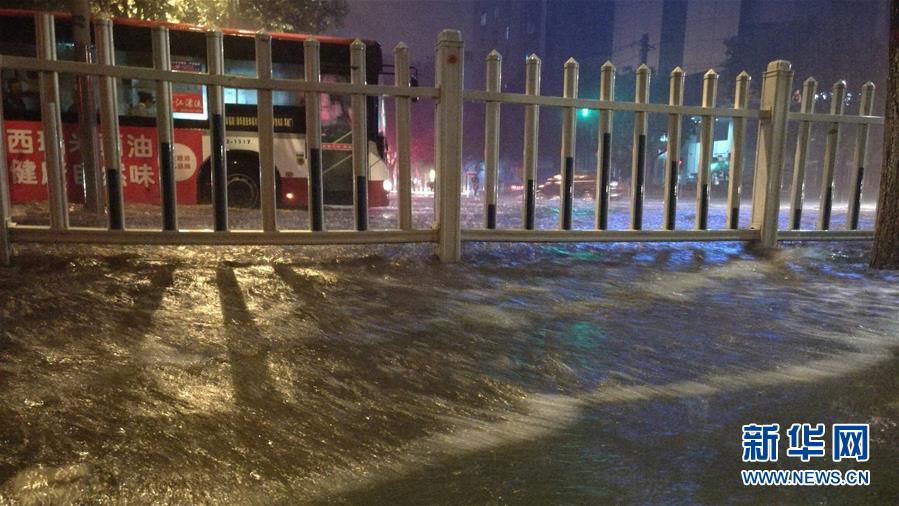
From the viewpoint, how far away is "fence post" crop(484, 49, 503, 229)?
517 centimetres

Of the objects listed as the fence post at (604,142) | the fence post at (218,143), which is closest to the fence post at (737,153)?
the fence post at (604,142)

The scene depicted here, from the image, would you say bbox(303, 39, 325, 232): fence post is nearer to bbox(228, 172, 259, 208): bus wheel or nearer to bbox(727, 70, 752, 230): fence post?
bbox(727, 70, 752, 230): fence post

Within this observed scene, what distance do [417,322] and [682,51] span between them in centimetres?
5547

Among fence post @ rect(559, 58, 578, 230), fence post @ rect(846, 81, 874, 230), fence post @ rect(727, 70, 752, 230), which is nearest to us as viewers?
fence post @ rect(559, 58, 578, 230)

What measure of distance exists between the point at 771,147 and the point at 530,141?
2655 mm

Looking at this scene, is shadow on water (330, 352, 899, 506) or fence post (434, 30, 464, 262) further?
fence post (434, 30, 464, 262)

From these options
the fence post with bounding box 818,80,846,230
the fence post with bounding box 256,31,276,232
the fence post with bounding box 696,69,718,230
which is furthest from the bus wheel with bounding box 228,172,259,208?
the fence post with bounding box 818,80,846,230

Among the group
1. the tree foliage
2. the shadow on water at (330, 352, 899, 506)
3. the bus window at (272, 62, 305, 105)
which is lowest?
the shadow on water at (330, 352, 899, 506)

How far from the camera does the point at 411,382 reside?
2.73m

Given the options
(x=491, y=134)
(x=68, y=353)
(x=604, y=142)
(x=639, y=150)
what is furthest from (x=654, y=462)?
(x=639, y=150)

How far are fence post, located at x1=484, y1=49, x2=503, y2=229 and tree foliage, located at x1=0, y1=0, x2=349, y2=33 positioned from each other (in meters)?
12.4

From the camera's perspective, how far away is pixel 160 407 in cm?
236

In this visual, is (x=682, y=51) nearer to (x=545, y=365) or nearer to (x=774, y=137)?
(x=774, y=137)

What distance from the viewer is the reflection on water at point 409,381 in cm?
197
